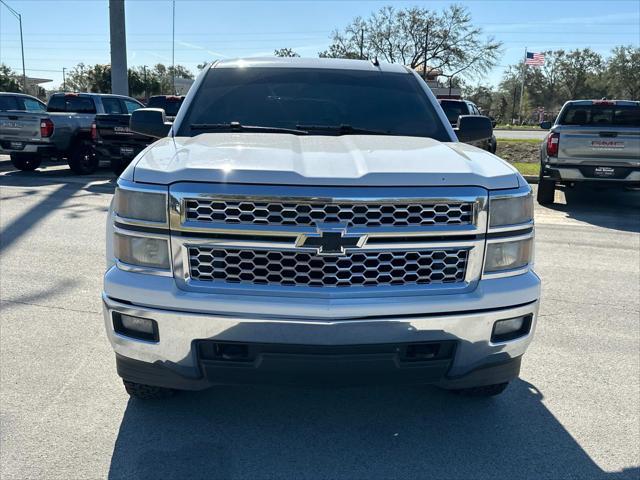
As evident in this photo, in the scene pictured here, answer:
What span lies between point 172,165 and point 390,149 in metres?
1.13

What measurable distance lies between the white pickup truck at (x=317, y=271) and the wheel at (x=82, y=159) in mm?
12150

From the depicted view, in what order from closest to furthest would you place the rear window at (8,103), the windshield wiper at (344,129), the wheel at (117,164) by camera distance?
the windshield wiper at (344,129), the wheel at (117,164), the rear window at (8,103)

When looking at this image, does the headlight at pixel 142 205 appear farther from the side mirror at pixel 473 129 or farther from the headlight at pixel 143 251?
the side mirror at pixel 473 129

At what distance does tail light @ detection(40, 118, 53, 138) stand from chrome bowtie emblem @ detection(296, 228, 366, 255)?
1247 cm

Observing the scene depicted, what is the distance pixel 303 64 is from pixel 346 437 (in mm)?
2735

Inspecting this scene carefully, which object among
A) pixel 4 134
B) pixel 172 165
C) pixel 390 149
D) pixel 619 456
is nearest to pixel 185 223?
pixel 172 165

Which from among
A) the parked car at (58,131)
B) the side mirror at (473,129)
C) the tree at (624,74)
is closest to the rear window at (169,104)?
the parked car at (58,131)

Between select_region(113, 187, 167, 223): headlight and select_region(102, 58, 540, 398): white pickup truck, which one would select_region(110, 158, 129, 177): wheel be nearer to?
select_region(102, 58, 540, 398): white pickup truck

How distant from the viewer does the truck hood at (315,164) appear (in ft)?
8.18

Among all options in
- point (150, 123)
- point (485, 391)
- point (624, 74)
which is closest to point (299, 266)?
point (485, 391)

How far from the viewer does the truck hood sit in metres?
2.49

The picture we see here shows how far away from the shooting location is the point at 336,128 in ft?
12.7

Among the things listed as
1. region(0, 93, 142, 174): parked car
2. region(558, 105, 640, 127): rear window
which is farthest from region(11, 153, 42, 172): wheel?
region(558, 105, 640, 127): rear window

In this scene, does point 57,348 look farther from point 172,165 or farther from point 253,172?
point 253,172
